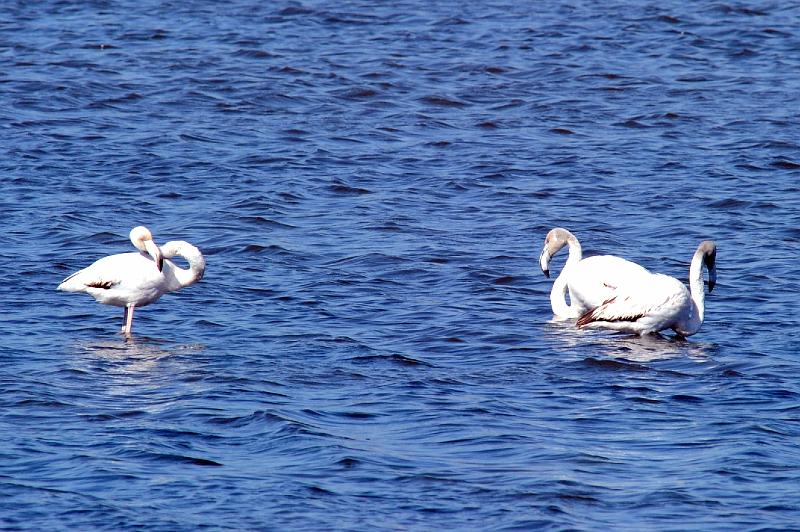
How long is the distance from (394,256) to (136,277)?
2.93 meters

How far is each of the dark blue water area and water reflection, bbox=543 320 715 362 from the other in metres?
0.04

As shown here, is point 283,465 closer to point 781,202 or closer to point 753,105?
point 781,202

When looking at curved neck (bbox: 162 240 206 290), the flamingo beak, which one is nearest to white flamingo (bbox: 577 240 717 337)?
curved neck (bbox: 162 240 206 290)

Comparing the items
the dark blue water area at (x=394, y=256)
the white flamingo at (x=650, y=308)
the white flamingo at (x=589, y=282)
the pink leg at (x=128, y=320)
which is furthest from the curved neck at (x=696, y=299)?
the pink leg at (x=128, y=320)

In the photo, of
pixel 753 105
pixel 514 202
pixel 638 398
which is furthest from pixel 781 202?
pixel 638 398

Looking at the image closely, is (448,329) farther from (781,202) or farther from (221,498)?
(781,202)

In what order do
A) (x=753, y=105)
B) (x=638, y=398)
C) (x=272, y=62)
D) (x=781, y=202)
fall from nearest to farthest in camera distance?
1. (x=638, y=398)
2. (x=781, y=202)
3. (x=753, y=105)
4. (x=272, y=62)

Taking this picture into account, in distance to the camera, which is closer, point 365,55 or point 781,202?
point 781,202

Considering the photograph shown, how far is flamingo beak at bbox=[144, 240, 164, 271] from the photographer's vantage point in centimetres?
1091

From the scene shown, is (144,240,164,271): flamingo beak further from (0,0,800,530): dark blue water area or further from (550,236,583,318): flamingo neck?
(550,236,583,318): flamingo neck

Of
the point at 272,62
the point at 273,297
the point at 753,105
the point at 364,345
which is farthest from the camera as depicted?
the point at 272,62

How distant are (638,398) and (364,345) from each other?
2.12 m

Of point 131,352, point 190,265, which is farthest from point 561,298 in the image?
point 131,352

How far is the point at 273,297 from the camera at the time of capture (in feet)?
38.7
